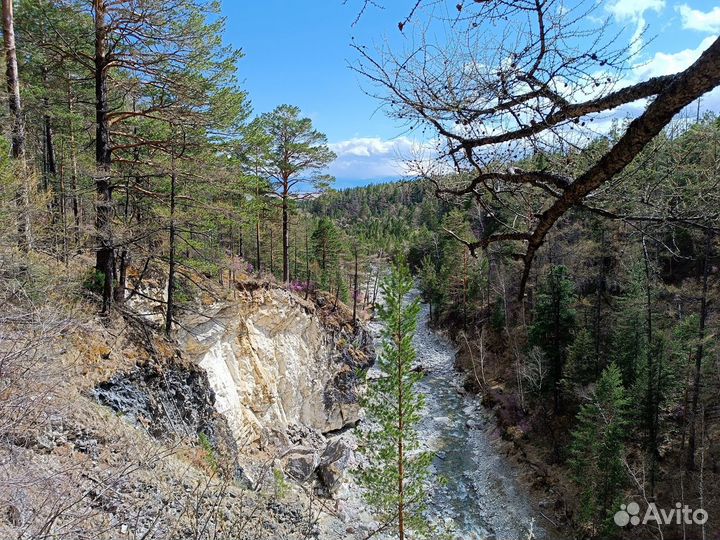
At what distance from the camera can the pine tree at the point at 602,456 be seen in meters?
12.1

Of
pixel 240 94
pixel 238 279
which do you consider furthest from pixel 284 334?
pixel 240 94

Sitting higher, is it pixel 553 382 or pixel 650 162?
pixel 650 162

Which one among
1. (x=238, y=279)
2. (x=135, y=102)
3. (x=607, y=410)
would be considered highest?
(x=135, y=102)

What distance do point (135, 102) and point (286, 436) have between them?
12.7m

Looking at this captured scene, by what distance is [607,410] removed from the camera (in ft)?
41.6

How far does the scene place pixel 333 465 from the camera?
14.8 meters

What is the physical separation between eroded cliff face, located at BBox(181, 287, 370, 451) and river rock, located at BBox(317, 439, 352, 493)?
5.49 ft

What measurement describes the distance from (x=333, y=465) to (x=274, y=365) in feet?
15.0

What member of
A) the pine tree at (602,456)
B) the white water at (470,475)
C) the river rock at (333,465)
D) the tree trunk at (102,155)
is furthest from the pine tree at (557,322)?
the tree trunk at (102,155)

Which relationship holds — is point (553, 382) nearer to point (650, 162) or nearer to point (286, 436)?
point (286, 436)

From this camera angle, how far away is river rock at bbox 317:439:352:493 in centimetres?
1437

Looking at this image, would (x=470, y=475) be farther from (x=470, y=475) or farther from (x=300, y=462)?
(x=300, y=462)

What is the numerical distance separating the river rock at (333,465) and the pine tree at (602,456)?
8.19m

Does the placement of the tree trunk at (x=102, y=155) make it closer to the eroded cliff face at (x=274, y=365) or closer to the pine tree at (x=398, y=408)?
the eroded cliff face at (x=274, y=365)
